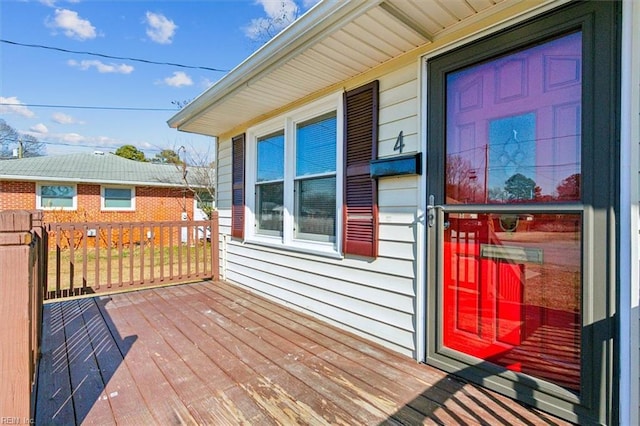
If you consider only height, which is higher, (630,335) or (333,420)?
(630,335)

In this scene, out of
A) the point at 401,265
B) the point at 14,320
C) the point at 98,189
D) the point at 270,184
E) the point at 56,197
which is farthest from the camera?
the point at 98,189

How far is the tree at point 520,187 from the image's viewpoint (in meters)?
1.81

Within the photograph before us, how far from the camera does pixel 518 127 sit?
187cm

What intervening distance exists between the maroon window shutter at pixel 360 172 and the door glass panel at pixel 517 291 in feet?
2.29

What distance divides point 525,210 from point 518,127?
19.2 inches

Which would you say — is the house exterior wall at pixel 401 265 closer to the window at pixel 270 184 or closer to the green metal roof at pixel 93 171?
the window at pixel 270 184

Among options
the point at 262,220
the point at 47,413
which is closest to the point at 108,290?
the point at 262,220

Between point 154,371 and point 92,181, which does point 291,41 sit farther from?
point 92,181

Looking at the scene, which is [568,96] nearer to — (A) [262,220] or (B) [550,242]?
(B) [550,242]

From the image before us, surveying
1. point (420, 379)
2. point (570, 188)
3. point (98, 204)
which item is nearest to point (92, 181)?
point (98, 204)

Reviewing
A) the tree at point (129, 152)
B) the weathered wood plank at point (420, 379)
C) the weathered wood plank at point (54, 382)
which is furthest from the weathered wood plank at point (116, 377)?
the tree at point (129, 152)

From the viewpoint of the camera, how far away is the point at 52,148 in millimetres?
19969

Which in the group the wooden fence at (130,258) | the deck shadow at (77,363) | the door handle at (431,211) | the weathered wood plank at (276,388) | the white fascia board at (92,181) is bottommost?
the deck shadow at (77,363)

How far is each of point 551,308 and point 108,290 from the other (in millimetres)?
4937
